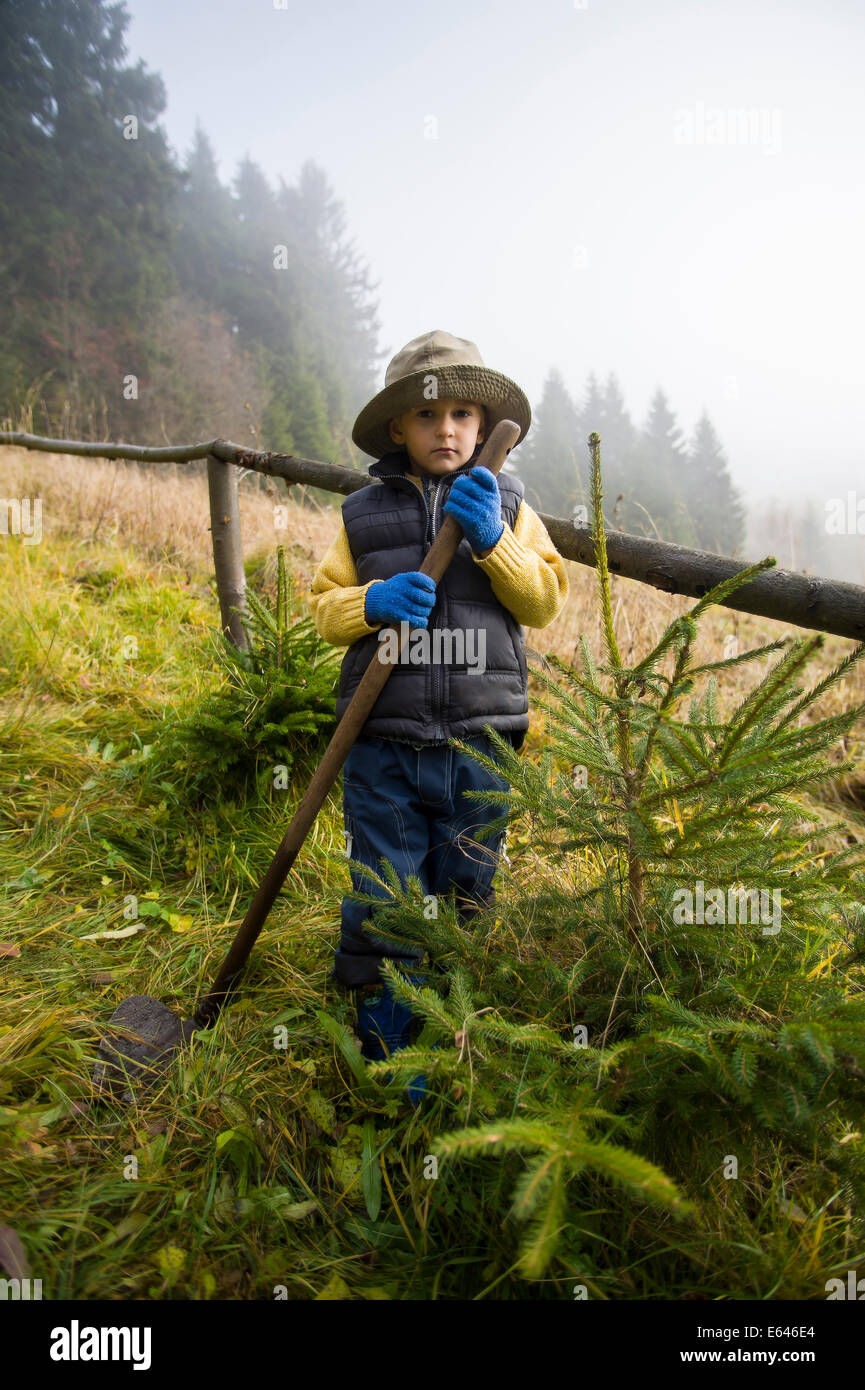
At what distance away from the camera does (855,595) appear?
1513 mm

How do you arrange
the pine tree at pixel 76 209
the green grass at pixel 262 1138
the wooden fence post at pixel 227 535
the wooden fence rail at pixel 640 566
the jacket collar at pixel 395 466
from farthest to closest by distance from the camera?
the pine tree at pixel 76 209
the wooden fence post at pixel 227 535
the jacket collar at pixel 395 466
the wooden fence rail at pixel 640 566
the green grass at pixel 262 1138

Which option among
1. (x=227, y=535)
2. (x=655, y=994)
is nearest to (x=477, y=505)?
(x=655, y=994)

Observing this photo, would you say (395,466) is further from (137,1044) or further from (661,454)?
(661,454)

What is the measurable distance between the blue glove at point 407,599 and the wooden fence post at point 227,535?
79.0 inches

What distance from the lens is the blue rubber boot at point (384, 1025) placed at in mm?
1752

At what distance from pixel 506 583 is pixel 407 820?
2.39 ft

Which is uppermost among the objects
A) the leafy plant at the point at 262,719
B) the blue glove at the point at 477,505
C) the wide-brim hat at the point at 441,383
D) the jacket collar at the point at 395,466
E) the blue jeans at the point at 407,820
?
the wide-brim hat at the point at 441,383

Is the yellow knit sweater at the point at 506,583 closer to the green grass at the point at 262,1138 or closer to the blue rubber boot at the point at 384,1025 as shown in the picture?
the green grass at the point at 262,1138

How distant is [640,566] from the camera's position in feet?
6.56

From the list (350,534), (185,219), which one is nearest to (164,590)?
(350,534)

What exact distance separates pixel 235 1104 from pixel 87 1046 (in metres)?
0.51

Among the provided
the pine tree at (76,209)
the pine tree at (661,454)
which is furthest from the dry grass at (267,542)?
the pine tree at (661,454)

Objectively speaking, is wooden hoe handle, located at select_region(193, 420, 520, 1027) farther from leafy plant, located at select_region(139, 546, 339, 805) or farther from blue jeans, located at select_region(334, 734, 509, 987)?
leafy plant, located at select_region(139, 546, 339, 805)

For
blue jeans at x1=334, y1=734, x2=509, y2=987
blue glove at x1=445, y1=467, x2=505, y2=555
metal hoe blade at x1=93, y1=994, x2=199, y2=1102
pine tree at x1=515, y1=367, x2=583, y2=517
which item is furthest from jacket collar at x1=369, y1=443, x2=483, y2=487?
pine tree at x1=515, y1=367, x2=583, y2=517
